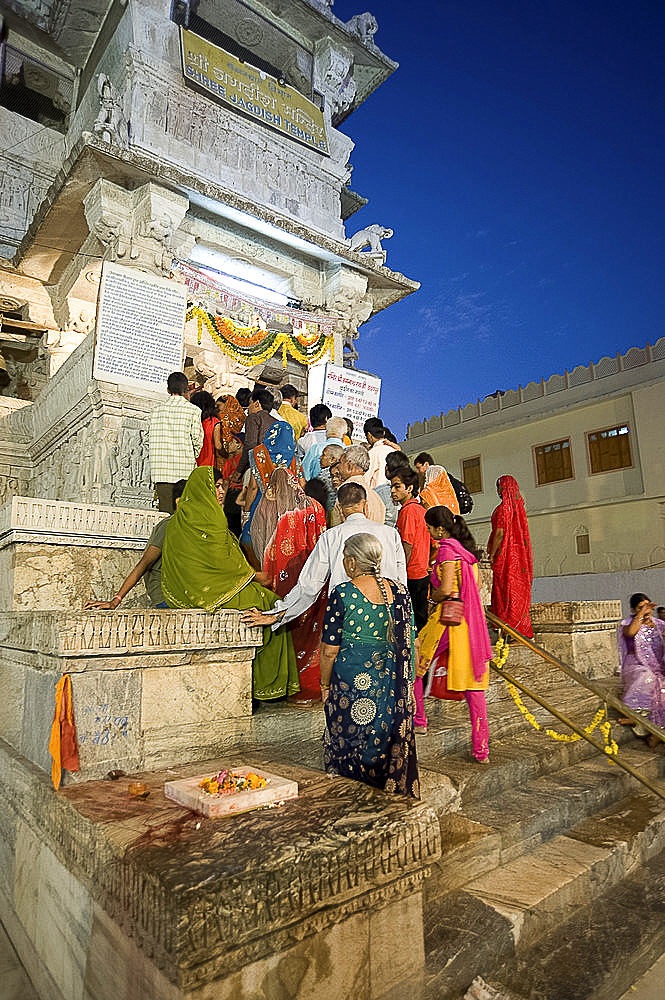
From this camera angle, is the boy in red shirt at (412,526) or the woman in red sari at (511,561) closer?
the boy in red shirt at (412,526)

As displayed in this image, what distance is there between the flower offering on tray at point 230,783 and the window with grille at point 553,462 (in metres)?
15.4

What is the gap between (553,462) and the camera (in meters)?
16.6

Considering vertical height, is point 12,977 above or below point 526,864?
below

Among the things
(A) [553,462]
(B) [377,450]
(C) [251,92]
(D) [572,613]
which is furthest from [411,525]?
(A) [553,462]

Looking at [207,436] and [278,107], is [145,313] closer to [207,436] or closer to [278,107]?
[207,436]

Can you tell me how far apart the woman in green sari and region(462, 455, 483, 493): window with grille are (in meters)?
15.1

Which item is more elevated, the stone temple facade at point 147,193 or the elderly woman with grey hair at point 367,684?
the stone temple facade at point 147,193

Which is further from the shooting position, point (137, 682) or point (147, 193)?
point (147, 193)

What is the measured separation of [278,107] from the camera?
12148mm

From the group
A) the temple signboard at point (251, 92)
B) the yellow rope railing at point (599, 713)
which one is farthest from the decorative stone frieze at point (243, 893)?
the temple signboard at point (251, 92)

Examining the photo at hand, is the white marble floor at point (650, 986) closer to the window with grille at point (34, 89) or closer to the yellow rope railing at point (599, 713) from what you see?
the yellow rope railing at point (599, 713)

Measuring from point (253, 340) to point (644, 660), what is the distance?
736cm

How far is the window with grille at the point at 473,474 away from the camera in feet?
59.9

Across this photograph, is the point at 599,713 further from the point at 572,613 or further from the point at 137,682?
the point at 137,682
